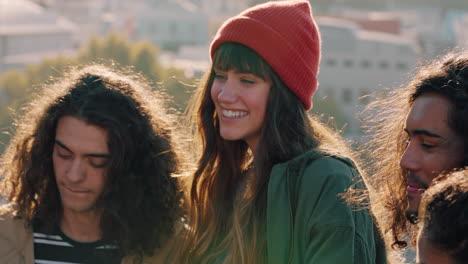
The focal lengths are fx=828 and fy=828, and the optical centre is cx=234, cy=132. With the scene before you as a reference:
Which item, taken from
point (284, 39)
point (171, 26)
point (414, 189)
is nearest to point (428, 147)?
point (414, 189)

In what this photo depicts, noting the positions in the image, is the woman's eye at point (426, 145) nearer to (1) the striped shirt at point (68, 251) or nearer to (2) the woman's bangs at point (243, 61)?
(2) the woman's bangs at point (243, 61)

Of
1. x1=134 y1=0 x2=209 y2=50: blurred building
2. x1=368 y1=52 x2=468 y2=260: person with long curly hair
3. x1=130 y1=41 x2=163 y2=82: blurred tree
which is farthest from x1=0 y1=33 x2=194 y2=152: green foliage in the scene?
x1=368 y1=52 x2=468 y2=260: person with long curly hair

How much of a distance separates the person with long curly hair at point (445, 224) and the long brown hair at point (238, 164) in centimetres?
77

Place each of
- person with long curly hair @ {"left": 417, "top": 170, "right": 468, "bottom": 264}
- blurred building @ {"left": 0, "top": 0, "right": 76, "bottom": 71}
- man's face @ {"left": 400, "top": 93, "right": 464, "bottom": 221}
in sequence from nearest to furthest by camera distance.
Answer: person with long curly hair @ {"left": 417, "top": 170, "right": 468, "bottom": 264} < man's face @ {"left": 400, "top": 93, "right": 464, "bottom": 221} < blurred building @ {"left": 0, "top": 0, "right": 76, "bottom": 71}

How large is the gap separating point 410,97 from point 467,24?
63.0m

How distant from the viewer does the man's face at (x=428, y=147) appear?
2.27 metres

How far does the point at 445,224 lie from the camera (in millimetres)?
1832

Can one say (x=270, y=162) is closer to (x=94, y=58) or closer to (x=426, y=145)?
(x=426, y=145)

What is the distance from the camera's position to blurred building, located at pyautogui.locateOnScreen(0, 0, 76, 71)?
168ft

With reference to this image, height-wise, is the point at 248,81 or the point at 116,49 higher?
the point at 116,49

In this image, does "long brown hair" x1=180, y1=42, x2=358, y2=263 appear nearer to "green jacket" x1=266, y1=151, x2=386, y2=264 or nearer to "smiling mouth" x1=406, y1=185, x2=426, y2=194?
"green jacket" x1=266, y1=151, x2=386, y2=264

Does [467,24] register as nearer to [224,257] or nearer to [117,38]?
[117,38]

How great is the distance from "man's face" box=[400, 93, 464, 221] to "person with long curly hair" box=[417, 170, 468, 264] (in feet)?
1.12

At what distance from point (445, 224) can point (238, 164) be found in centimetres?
123
